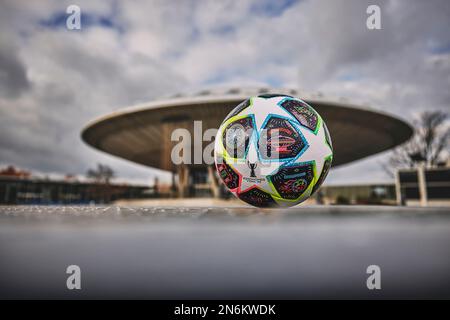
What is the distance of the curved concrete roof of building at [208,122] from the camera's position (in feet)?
65.2

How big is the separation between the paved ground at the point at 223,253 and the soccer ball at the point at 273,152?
0.36m

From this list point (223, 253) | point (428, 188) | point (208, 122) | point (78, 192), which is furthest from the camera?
point (78, 192)

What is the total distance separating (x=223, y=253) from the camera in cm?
320

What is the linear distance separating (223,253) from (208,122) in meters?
20.2

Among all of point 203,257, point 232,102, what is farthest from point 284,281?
point 232,102

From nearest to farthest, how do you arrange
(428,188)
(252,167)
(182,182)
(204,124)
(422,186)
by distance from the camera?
(252,167) < (204,124) < (428,188) < (422,186) < (182,182)

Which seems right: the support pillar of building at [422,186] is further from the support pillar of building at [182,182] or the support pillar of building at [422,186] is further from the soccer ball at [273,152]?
the soccer ball at [273,152]

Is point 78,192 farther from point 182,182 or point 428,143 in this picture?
point 428,143

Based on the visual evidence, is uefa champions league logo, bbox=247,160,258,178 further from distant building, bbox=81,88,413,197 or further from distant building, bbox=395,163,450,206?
distant building, bbox=395,163,450,206

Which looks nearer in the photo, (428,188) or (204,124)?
(204,124)

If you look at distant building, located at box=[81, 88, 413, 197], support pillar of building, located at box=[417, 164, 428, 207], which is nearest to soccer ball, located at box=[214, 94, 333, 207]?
distant building, located at box=[81, 88, 413, 197]

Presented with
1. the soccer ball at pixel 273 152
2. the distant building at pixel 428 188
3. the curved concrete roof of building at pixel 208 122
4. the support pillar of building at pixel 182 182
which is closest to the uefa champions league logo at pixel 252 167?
the soccer ball at pixel 273 152

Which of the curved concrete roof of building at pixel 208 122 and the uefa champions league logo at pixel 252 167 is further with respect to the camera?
the curved concrete roof of building at pixel 208 122

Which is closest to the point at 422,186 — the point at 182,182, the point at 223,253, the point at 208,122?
the point at 208,122
